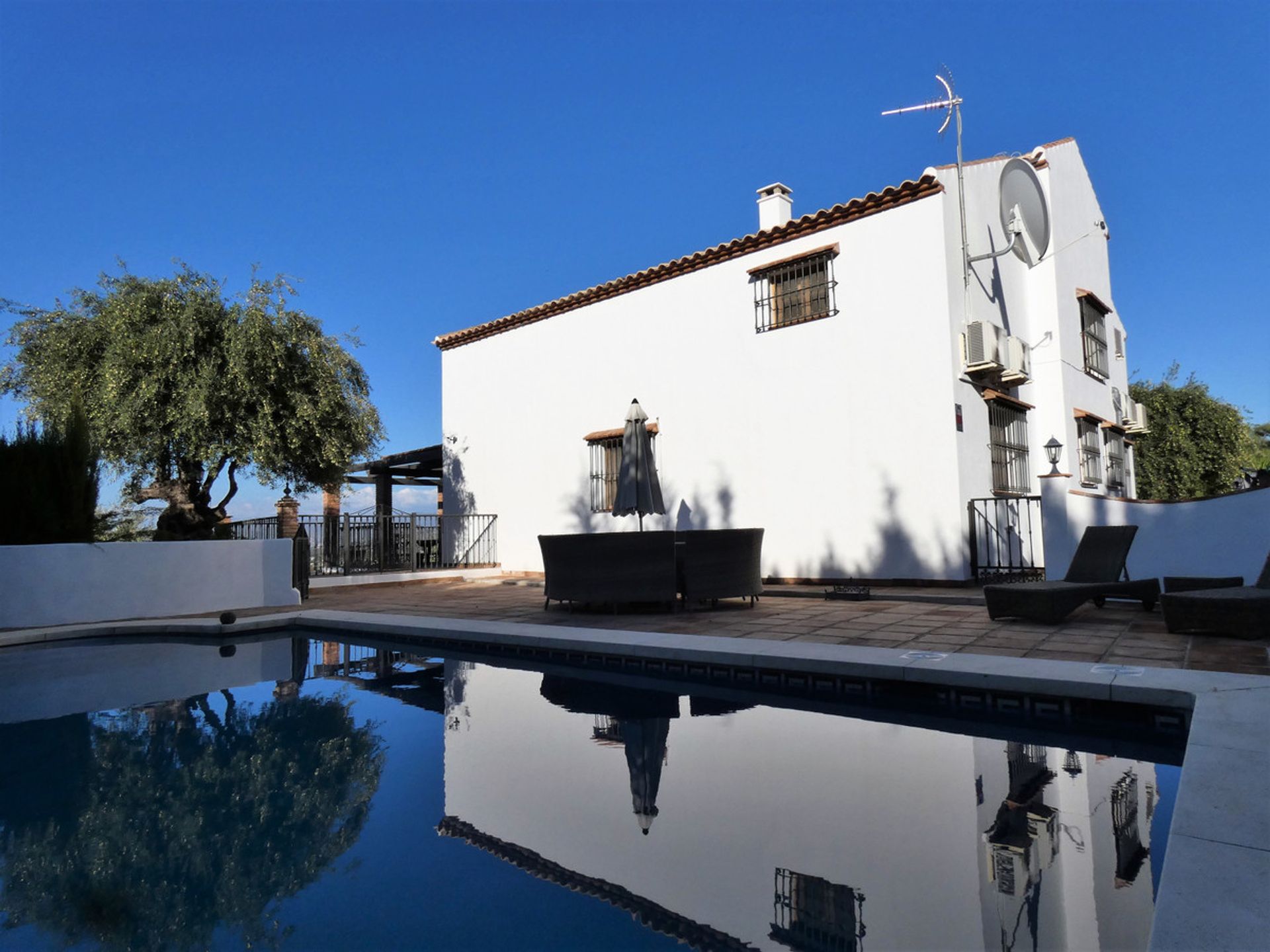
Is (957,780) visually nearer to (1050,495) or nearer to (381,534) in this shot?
(1050,495)

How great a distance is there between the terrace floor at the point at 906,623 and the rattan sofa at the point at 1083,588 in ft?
0.43

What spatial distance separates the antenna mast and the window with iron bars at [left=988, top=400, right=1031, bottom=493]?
1661 millimetres

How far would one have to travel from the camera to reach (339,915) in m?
1.99

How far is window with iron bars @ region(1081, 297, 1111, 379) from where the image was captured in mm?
13102

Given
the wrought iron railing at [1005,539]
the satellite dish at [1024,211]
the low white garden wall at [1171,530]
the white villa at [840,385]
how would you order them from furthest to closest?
the satellite dish at [1024,211], the white villa at [840,385], the wrought iron railing at [1005,539], the low white garden wall at [1171,530]

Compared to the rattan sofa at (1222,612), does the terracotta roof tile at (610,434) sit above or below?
above

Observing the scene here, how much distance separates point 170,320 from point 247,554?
3976 millimetres

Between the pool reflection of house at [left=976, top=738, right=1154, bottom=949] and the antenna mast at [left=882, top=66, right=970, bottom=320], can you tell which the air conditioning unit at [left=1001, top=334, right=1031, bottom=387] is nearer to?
the antenna mast at [left=882, top=66, right=970, bottom=320]

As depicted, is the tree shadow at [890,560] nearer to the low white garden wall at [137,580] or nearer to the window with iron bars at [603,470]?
the window with iron bars at [603,470]

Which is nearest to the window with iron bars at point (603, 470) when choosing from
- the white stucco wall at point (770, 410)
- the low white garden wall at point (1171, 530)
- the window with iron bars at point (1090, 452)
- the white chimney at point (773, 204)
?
the white stucco wall at point (770, 410)

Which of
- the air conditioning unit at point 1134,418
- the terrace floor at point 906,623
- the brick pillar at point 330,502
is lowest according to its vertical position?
the terrace floor at point 906,623

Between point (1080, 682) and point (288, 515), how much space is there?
36.3ft

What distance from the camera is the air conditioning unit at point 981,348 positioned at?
9.37m

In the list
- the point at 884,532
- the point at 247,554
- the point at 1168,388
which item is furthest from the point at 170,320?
the point at 1168,388
